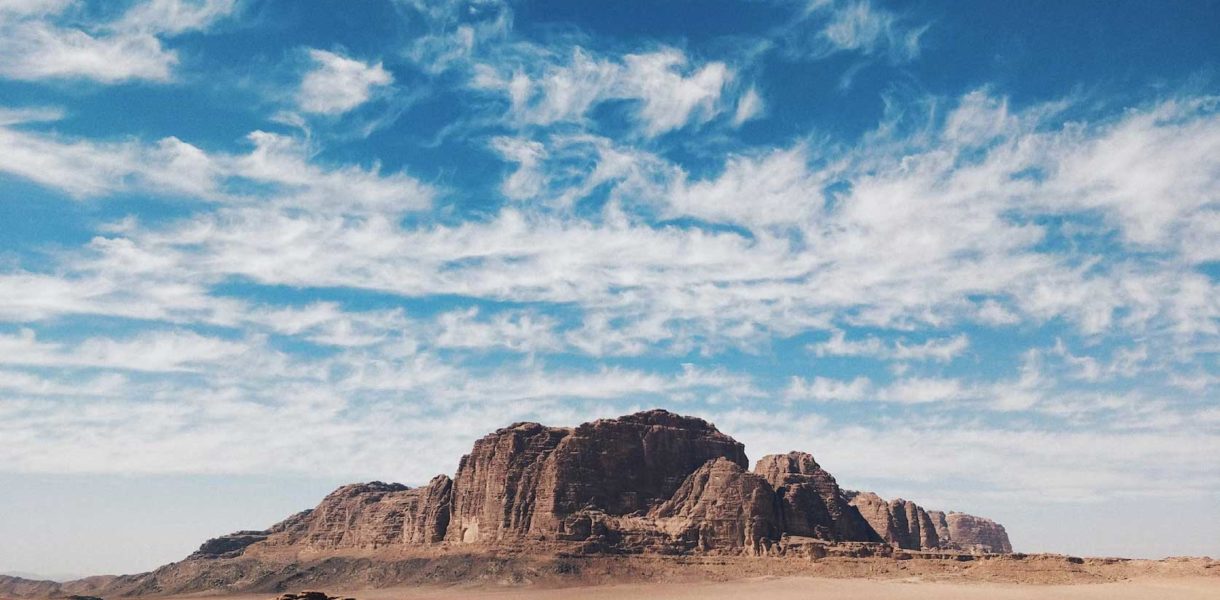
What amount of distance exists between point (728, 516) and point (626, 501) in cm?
1856

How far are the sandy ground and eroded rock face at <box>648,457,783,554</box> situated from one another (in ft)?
35.3

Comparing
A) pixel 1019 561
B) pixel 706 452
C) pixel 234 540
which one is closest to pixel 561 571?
pixel 706 452

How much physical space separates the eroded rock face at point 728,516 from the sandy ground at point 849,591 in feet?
35.3

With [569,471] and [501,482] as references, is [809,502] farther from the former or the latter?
[501,482]

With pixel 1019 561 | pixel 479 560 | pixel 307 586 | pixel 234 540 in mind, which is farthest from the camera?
pixel 234 540

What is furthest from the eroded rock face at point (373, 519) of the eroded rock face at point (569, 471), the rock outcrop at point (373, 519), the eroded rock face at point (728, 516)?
the eroded rock face at point (728, 516)

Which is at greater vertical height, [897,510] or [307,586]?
[897,510]

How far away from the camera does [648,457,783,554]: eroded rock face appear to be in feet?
400

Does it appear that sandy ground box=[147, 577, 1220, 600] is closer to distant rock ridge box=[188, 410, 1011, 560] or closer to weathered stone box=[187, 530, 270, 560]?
distant rock ridge box=[188, 410, 1011, 560]

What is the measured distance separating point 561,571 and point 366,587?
1245 inches

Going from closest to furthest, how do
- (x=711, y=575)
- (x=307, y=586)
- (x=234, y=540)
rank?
(x=711, y=575) < (x=307, y=586) < (x=234, y=540)

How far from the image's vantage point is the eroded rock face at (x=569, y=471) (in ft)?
439

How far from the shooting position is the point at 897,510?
550ft

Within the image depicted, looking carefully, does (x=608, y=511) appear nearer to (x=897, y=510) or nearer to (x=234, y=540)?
(x=897, y=510)
